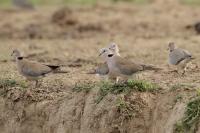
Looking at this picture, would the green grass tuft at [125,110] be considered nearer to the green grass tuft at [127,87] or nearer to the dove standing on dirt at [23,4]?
the green grass tuft at [127,87]

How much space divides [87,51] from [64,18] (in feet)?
15.4

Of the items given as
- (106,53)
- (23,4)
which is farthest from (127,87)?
(23,4)

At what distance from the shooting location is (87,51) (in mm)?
16562

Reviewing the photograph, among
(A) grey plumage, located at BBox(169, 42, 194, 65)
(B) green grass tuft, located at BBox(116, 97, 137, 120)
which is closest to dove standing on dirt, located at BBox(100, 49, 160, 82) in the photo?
(B) green grass tuft, located at BBox(116, 97, 137, 120)

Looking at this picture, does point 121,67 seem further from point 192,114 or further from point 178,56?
point 192,114

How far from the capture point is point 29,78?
1243 cm

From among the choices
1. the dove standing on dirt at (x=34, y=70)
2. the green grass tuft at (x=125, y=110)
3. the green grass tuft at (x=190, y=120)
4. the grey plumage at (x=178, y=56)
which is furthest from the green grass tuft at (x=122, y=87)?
the grey plumage at (x=178, y=56)

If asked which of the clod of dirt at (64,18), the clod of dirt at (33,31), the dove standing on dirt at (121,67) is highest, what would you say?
the clod of dirt at (64,18)

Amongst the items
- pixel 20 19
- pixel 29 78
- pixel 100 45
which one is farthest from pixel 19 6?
pixel 29 78

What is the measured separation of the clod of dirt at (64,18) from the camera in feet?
68.8

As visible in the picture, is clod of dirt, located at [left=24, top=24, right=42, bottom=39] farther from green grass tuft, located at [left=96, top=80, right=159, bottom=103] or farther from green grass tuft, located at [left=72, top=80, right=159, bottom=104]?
green grass tuft, located at [left=96, top=80, right=159, bottom=103]

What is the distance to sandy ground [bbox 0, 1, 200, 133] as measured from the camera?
11391 millimetres

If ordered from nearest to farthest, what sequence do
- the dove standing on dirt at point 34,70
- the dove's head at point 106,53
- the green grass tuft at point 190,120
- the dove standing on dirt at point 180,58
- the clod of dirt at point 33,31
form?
the green grass tuft at point 190,120 < the dove's head at point 106,53 < the dove standing on dirt at point 34,70 < the dove standing on dirt at point 180,58 < the clod of dirt at point 33,31

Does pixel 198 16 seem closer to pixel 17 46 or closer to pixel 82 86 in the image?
pixel 17 46
